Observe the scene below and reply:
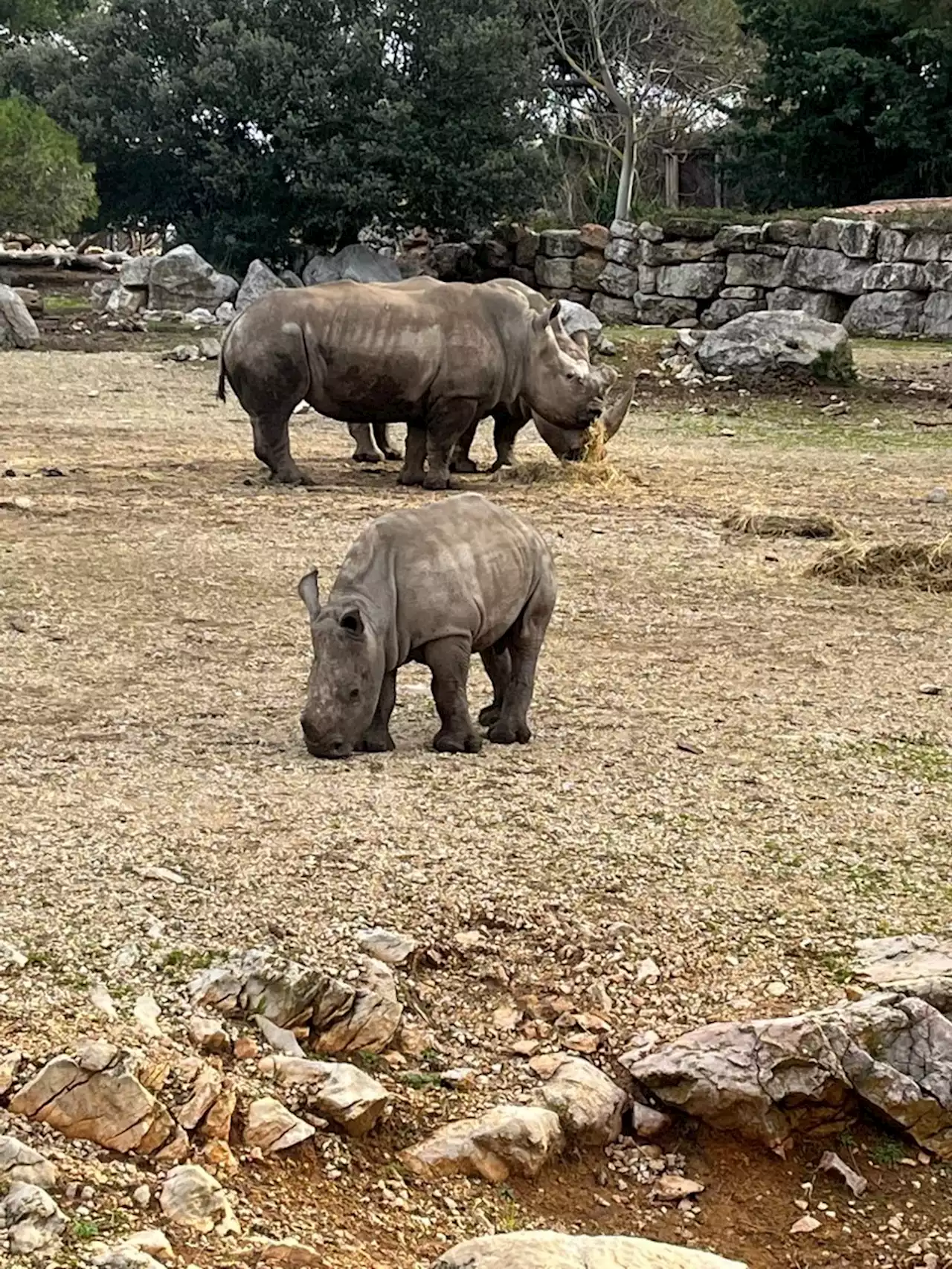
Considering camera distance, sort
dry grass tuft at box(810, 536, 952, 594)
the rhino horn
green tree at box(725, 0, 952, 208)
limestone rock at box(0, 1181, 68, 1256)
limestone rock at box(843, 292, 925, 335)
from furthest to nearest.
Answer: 1. green tree at box(725, 0, 952, 208)
2. limestone rock at box(843, 292, 925, 335)
3. the rhino horn
4. dry grass tuft at box(810, 536, 952, 594)
5. limestone rock at box(0, 1181, 68, 1256)

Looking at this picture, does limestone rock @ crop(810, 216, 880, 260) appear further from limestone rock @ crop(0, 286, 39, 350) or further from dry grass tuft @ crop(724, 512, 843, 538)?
dry grass tuft @ crop(724, 512, 843, 538)

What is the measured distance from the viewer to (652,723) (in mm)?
6074

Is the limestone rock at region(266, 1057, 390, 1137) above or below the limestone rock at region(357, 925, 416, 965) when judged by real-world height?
below

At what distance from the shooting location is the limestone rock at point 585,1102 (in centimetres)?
350

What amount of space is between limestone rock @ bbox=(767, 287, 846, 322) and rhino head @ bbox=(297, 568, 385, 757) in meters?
17.6

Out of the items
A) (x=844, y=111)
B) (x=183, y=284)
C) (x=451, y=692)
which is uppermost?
(x=844, y=111)

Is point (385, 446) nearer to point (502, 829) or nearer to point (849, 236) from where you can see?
point (502, 829)

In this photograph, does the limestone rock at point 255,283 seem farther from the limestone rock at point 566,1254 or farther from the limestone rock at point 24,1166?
the limestone rock at point 566,1254

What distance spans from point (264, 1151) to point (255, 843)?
1.43 meters

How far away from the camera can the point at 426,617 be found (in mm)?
5453

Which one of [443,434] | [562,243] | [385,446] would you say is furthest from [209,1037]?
[562,243]

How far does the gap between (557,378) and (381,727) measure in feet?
21.5

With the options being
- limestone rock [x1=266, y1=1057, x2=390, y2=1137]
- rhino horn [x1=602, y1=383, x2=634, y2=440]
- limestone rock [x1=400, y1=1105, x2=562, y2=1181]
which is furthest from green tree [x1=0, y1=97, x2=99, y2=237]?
limestone rock [x1=400, y1=1105, x2=562, y2=1181]

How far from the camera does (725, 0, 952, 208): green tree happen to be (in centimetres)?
2712
